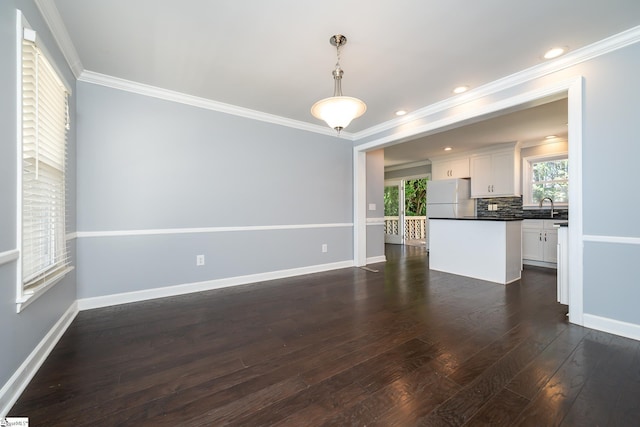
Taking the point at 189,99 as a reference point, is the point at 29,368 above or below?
below

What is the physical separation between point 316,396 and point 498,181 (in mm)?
5904

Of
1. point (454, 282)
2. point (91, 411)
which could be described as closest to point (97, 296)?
point (91, 411)

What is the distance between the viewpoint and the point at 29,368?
1.60 meters

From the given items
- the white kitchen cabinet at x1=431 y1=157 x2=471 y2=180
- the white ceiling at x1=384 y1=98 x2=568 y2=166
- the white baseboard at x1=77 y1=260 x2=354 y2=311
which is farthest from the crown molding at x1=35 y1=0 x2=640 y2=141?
the white kitchen cabinet at x1=431 y1=157 x2=471 y2=180

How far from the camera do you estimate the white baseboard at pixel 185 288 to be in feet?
9.08

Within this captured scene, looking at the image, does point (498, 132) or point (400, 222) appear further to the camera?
point (400, 222)

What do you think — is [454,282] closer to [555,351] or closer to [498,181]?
[555,351]

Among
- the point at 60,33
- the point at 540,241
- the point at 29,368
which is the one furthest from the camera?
the point at 540,241

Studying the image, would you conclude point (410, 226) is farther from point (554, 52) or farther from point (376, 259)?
point (554, 52)

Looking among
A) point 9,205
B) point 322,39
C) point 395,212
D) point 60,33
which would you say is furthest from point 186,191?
point 395,212

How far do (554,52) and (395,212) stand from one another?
6288 mm

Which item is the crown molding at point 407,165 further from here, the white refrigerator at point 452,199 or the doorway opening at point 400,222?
the white refrigerator at point 452,199

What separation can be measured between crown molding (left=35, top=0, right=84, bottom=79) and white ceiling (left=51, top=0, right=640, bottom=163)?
42 mm

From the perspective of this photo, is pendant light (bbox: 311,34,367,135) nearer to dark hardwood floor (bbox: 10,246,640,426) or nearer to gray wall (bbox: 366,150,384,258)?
dark hardwood floor (bbox: 10,246,640,426)
